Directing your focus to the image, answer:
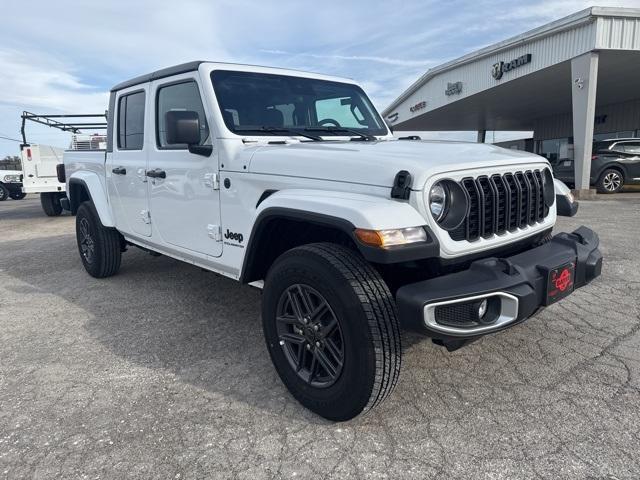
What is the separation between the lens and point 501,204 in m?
2.61

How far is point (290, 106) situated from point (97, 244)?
288cm

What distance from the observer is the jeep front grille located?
2.44 meters

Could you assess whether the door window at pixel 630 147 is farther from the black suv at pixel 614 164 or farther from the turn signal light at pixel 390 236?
the turn signal light at pixel 390 236

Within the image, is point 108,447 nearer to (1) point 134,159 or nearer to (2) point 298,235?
(2) point 298,235

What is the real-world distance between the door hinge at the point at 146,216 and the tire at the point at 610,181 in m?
13.4

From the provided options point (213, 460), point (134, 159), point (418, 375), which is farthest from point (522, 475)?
point (134, 159)

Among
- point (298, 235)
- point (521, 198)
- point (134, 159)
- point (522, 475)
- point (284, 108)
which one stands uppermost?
point (284, 108)

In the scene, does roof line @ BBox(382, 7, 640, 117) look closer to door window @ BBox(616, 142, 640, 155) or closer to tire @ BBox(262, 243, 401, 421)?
door window @ BBox(616, 142, 640, 155)

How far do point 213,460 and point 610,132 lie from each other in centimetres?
2548

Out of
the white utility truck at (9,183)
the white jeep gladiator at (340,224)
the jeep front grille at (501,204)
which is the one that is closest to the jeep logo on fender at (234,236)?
the white jeep gladiator at (340,224)

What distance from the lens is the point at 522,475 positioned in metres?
2.07

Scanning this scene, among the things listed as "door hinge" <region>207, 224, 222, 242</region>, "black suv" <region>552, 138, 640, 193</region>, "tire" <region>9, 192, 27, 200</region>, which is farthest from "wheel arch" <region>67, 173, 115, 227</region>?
"tire" <region>9, 192, 27, 200</region>

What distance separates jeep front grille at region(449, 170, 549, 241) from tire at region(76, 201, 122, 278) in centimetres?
397

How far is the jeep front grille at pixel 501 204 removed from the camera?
2443mm
